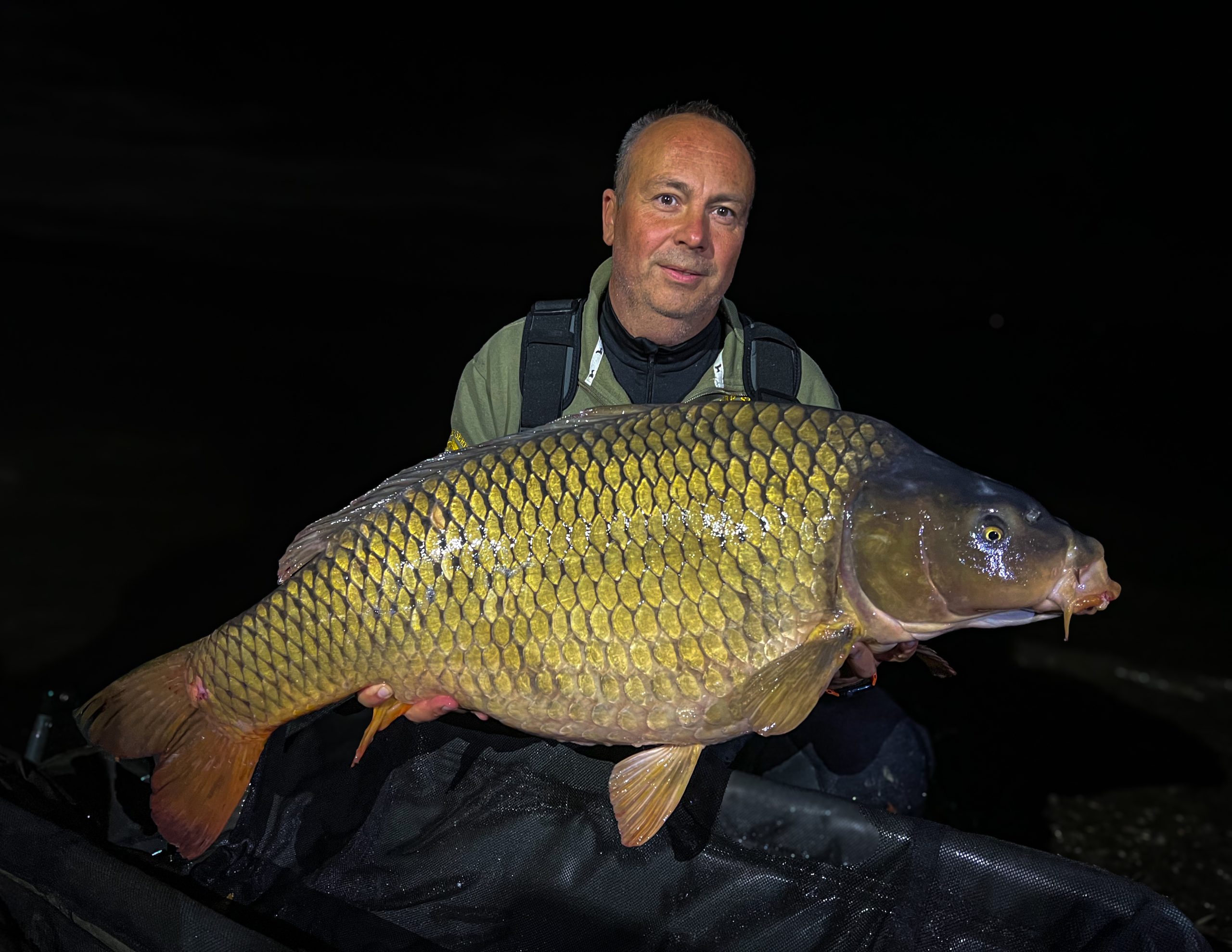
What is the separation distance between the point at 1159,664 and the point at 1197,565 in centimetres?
184

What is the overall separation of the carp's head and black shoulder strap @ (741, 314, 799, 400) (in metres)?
0.77

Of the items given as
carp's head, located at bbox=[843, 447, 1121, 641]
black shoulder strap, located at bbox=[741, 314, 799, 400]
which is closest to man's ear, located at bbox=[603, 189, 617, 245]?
black shoulder strap, located at bbox=[741, 314, 799, 400]

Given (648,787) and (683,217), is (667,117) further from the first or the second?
(648,787)

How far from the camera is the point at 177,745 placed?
1.59 m

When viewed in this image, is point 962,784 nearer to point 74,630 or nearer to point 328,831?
point 328,831

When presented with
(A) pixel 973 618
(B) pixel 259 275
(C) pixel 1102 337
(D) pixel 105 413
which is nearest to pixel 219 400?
(D) pixel 105 413

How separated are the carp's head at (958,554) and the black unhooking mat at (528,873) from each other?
1.25 feet

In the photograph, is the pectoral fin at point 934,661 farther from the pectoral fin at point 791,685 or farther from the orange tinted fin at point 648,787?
the orange tinted fin at point 648,787

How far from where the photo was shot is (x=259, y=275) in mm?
32469

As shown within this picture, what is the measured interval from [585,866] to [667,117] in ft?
5.43

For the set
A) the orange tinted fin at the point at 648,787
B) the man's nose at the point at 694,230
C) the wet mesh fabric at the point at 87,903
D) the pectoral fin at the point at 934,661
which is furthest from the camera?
the man's nose at the point at 694,230

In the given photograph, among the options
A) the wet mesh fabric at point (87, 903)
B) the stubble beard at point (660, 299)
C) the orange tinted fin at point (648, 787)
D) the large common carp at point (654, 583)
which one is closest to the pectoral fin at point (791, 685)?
the large common carp at point (654, 583)

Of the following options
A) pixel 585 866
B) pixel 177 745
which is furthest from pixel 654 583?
pixel 177 745

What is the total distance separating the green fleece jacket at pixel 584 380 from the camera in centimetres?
225
